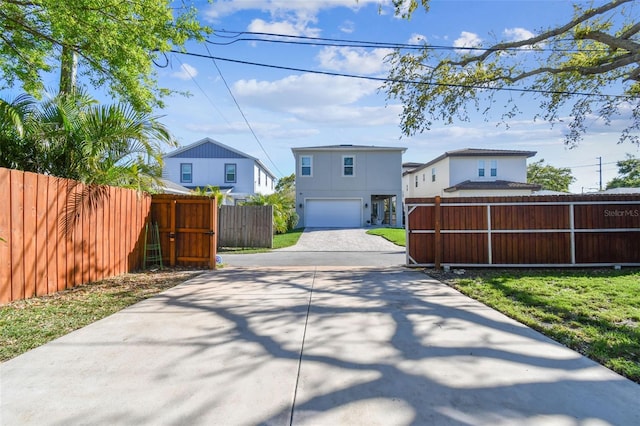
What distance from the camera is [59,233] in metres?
6.34

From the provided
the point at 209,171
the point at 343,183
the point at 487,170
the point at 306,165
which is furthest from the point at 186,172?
the point at 487,170

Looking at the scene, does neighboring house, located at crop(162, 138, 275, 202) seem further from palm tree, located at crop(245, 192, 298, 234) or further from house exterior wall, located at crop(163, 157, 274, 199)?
palm tree, located at crop(245, 192, 298, 234)

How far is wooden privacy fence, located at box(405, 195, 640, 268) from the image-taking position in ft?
30.3

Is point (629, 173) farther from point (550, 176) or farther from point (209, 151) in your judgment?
point (209, 151)

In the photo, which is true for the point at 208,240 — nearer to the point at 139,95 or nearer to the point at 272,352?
the point at 139,95

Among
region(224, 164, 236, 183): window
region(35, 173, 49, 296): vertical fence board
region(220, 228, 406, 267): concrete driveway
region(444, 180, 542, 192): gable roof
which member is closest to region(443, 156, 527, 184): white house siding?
region(444, 180, 542, 192): gable roof

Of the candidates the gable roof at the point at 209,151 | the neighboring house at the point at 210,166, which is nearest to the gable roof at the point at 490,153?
the neighboring house at the point at 210,166

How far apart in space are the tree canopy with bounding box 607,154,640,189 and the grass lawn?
148 ft

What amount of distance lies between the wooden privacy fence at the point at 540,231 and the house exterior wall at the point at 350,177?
15592mm

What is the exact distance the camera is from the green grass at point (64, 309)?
4.09m

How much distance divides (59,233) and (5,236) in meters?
1.12

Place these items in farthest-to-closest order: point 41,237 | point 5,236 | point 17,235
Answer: point 41,237 → point 17,235 → point 5,236

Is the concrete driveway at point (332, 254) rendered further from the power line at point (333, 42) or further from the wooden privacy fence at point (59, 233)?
the power line at point (333, 42)

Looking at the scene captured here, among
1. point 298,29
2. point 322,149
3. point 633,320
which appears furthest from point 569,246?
point 322,149
